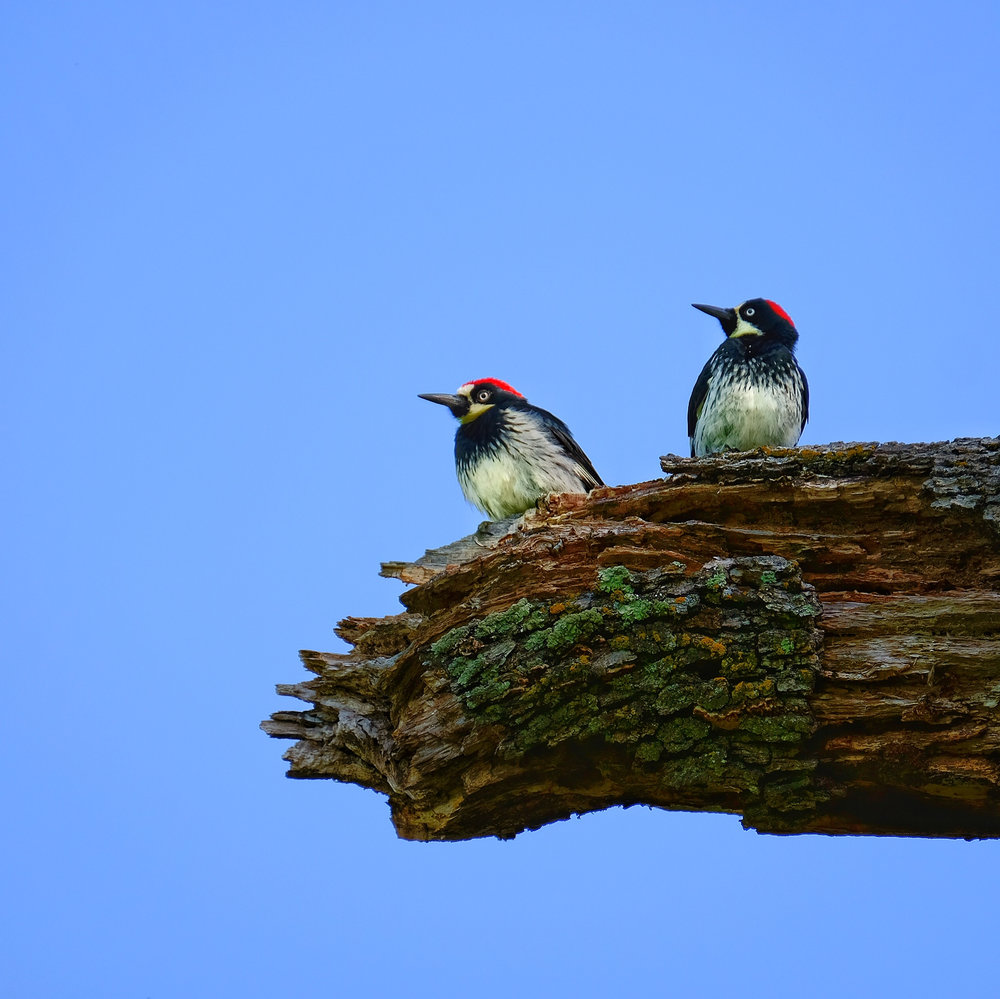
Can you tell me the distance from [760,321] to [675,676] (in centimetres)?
435

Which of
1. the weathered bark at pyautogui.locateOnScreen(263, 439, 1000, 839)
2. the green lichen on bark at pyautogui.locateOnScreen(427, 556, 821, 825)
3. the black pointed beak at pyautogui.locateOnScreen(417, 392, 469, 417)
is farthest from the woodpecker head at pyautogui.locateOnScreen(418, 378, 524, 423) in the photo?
the green lichen on bark at pyautogui.locateOnScreen(427, 556, 821, 825)

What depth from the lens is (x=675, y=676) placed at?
5715mm

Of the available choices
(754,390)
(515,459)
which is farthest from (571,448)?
(754,390)

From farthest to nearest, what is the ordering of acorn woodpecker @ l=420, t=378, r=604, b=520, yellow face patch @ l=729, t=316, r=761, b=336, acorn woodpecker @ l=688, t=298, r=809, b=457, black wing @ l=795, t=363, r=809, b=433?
1. yellow face patch @ l=729, t=316, r=761, b=336
2. black wing @ l=795, t=363, r=809, b=433
3. acorn woodpecker @ l=420, t=378, r=604, b=520
4. acorn woodpecker @ l=688, t=298, r=809, b=457

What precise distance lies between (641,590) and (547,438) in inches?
117

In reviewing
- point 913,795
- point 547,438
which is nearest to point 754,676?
point 913,795

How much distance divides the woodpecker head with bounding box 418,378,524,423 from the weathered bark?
272cm

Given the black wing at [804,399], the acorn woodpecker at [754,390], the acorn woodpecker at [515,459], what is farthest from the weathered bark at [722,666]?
the black wing at [804,399]

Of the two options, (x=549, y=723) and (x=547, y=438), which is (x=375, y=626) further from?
(x=547, y=438)

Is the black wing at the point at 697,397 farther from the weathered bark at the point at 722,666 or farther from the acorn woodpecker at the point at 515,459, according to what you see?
the weathered bark at the point at 722,666

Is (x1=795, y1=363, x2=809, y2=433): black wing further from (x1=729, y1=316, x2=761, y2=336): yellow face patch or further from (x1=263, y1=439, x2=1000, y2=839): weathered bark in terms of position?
(x1=263, y1=439, x2=1000, y2=839): weathered bark

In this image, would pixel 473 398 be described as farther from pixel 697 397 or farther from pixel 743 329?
pixel 743 329

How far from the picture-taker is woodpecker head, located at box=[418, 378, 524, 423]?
30.5ft

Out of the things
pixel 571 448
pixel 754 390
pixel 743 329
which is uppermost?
pixel 743 329
